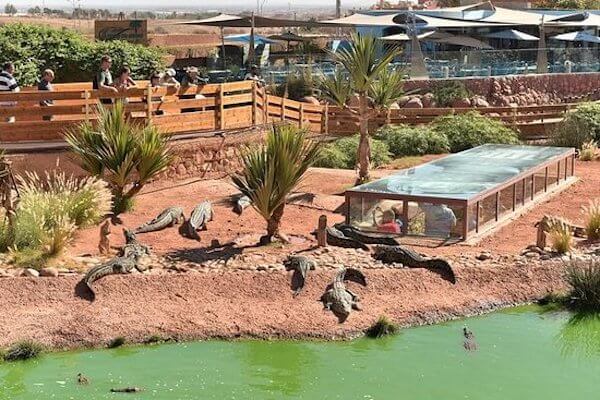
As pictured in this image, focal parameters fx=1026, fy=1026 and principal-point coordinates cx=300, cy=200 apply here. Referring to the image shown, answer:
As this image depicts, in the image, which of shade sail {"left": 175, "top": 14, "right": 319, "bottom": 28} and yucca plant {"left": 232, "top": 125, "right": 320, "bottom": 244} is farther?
shade sail {"left": 175, "top": 14, "right": 319, "bottom": 28}

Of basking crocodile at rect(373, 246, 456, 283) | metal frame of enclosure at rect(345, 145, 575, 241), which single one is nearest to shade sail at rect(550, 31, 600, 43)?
metal frame of enclosure at rect(345, 145, 575, 241)

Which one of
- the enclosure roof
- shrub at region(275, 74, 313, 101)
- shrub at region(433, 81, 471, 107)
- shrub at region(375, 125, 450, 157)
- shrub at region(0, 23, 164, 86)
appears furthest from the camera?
shrub at region(433, 81, 471, 107)

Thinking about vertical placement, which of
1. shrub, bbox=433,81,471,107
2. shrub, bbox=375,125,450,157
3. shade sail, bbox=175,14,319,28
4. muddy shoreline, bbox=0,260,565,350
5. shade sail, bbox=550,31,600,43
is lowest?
muddy shoreline, bbox=0,260,565,350

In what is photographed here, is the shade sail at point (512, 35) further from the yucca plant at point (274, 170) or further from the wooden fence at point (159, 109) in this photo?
the yucca plant at point (274, 170)

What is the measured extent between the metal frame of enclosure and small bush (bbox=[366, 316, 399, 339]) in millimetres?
3161

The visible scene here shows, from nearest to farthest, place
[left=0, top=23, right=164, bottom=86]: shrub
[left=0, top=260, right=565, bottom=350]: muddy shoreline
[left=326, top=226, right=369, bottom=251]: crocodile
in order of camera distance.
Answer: [left=0, top=260, right=565, bottom=350]: muddy shoreline → [left=326, top=226, right=369, bottom=251]: crocodile → [left=0, top=23, right=164, bottom=86]: shrub

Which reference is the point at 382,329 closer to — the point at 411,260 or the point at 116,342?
the point at 411,260

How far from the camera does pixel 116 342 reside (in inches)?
448

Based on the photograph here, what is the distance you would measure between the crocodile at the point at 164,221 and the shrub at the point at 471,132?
419 inches

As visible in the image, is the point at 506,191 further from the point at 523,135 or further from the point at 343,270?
the point at 523,135

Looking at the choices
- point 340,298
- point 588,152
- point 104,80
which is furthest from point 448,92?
point 340,298

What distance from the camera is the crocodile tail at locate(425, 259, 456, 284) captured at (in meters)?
13.0

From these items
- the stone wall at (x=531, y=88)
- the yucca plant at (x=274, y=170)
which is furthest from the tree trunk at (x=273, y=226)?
the stone wall at (x=531, y=88)

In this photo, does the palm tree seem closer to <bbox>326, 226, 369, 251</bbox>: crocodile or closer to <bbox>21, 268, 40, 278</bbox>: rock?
<bbox>326, 226, 369, 251</bbox>: crocodile
